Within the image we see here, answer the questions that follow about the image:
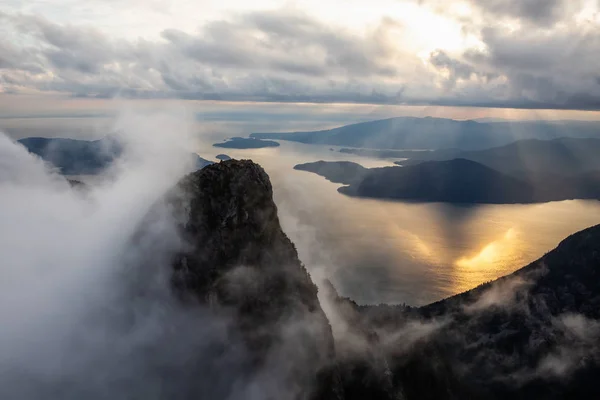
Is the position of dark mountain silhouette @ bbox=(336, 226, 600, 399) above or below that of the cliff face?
below

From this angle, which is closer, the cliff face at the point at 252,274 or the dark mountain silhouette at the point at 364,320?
the cliff face at the point at 252,274

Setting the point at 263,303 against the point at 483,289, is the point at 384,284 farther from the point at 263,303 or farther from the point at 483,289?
the point at 263,303

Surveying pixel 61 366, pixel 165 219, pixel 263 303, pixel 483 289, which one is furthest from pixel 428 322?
pixel 61 366

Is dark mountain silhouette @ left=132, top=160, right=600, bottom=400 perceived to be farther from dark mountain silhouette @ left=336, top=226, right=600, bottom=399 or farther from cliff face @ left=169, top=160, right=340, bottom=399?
dark mountain silhouette @ left=336, top=226, right=600, bottom=399

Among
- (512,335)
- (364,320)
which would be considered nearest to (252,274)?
(364,320)

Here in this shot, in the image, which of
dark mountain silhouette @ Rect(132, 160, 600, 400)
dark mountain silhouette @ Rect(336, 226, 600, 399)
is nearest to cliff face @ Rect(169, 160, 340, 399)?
dark mountain silhouette @ Rect(132, 160, 600, 400)

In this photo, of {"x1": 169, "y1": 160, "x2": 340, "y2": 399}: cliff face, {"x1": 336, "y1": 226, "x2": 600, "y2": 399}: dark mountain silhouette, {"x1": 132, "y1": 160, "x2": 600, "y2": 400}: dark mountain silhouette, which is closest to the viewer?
{"x1": 169, "y1": 160, "x2": 340, "y2": 399}: cliff face

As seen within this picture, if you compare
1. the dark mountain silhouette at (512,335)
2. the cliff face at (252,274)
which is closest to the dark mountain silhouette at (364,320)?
the cliff face at (252,274)

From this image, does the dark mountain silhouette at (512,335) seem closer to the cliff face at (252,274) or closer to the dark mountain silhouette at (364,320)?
the dark mountain silhouette at (364,320)

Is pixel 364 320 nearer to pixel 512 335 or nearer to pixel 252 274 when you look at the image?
pixel 252 274
